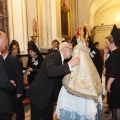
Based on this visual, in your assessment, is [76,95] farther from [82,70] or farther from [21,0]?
[21,0]

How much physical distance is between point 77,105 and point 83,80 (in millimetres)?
335

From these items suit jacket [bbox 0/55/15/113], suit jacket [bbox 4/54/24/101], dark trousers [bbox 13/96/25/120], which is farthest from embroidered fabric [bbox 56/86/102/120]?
dark trousers [bbox 13/96/25/120]

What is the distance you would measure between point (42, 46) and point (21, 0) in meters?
2.06

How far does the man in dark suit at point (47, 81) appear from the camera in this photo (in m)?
2.60

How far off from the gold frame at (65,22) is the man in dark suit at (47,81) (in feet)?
25.0

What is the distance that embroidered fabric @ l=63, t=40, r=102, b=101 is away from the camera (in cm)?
259

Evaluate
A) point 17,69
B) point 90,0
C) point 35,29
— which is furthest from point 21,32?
point 90,0

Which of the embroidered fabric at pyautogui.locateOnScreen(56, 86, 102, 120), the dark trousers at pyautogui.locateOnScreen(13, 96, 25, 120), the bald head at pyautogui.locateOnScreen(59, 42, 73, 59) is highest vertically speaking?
the bald head at pyautogui.locateOnScreen(59, 42, 73, 59)

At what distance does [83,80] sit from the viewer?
2596mm

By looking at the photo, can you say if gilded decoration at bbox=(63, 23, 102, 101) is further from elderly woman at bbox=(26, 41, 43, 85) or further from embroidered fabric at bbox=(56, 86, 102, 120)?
elderly woman at bbox=(26, 41, 43, 85)

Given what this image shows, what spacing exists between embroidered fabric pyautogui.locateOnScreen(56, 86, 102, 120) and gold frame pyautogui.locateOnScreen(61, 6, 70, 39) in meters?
7.90

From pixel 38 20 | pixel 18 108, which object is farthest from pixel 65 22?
pixel 18 108

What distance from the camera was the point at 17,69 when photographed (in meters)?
3.62

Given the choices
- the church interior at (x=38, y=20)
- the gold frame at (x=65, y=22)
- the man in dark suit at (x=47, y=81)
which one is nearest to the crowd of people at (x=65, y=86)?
the man in dark suit at (x=47, y=81)
